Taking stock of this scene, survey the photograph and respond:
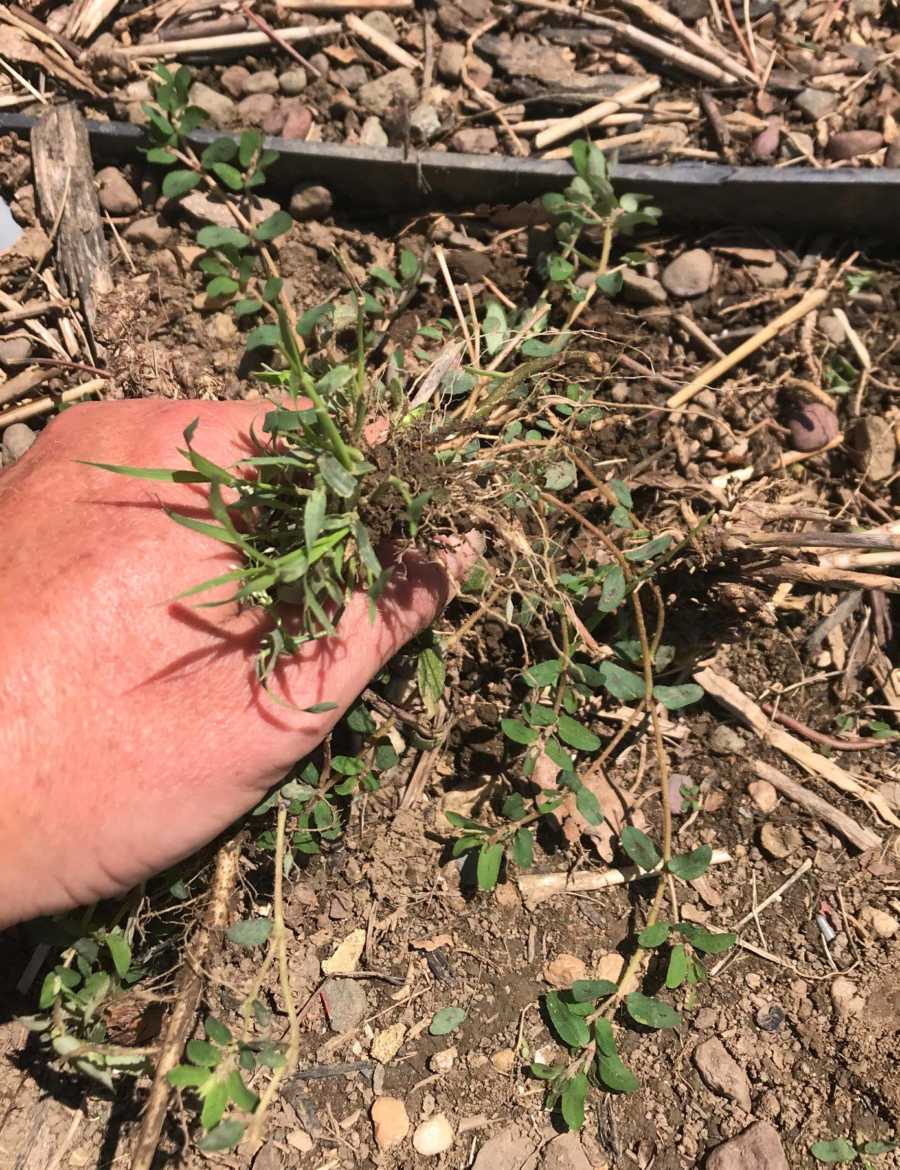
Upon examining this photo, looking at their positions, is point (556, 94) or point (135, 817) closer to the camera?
point (135, 817)

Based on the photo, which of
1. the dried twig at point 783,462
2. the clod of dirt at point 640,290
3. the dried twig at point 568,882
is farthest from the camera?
the clod of dirt at point 640,290

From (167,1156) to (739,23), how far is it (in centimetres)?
317

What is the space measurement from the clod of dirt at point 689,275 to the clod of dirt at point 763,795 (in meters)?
1.26

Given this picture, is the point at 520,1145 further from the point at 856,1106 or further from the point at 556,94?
the point at 556,94

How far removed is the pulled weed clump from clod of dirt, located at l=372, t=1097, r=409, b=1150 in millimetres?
230

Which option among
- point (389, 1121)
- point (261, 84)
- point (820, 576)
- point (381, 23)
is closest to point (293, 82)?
point (261, 84)

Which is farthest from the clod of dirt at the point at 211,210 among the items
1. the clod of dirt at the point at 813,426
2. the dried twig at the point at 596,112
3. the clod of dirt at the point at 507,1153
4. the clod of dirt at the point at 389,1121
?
the clod of dirt at the point at 507,1153

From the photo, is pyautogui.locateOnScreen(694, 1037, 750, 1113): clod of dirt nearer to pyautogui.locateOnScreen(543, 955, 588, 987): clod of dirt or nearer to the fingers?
Result: pyautogui.locateOnScreen(543, 955, 588, 987): clod of dirt

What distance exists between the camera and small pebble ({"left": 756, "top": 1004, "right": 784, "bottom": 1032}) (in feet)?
5.91

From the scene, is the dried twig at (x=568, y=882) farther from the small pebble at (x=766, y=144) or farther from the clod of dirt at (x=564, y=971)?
the small pebble at (x=766, y=144)

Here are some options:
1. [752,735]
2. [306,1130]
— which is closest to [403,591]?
[752,735]

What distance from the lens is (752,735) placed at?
2.02 m

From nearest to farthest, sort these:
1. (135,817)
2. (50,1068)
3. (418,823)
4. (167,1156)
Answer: (135,817), (167,1156), (50,1068), (418,823)

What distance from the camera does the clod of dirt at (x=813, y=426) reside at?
2176mm
